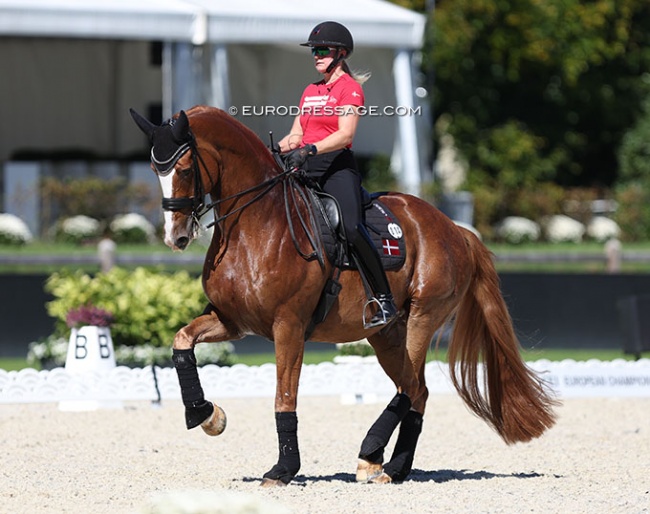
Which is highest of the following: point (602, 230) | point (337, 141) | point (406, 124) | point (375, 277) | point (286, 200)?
point (337, 141)

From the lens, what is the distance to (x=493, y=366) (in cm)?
859

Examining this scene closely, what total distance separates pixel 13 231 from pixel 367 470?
14385mm

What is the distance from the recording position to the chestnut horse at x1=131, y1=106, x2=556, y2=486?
23.4ft

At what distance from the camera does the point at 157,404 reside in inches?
465

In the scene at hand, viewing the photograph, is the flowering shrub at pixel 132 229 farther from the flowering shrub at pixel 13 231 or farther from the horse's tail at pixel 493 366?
the horse's tail at pixel 493 366

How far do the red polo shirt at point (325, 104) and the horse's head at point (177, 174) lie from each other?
0.79 m

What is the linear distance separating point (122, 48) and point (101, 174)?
6646 mm

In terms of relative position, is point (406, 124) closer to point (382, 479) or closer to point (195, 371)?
point (382, 479)

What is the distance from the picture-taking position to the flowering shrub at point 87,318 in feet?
39.2

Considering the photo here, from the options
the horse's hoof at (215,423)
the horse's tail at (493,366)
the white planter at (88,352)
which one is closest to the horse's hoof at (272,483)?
the horse's hoof at (215,423)

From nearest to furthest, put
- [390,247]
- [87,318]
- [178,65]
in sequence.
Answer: [390,247], [87,318], [178,65]

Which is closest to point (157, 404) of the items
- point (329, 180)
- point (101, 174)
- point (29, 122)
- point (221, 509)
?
point (329, 180)

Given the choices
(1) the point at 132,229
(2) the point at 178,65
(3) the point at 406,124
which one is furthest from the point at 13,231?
(3) the point at 406,124

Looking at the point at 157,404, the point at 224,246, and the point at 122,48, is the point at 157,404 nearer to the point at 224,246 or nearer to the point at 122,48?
the point at 224,246
